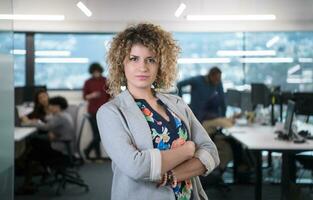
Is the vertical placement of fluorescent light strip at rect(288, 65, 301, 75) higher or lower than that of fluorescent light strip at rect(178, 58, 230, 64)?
lower

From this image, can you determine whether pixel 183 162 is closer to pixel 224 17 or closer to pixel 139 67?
pixel 139 67

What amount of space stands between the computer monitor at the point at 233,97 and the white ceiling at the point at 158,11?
737mm

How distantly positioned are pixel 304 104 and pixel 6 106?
2.88 m

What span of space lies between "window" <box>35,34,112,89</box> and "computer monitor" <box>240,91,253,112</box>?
1966 millimetres

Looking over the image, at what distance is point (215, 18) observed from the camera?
3396 mm

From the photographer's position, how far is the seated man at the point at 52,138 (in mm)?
4520

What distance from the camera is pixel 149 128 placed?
147 cm

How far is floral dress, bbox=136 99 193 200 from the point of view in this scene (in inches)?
57.9

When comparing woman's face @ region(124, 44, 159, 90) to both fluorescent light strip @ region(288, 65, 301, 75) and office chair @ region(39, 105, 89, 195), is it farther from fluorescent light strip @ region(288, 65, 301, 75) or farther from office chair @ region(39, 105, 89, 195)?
fluorescent light strip @ region(288, 65, 301, 75)

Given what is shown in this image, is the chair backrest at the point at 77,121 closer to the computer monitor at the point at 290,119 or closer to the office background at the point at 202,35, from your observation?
the office background at the point at 202,35

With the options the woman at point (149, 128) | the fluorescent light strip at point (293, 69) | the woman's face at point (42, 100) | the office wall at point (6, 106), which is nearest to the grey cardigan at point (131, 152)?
the woman at point (149, 128)

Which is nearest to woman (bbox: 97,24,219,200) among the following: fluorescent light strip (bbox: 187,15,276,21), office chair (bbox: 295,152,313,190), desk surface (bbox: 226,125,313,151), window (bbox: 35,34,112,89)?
fluorescent light strip (bbox: 187,15,276,21)

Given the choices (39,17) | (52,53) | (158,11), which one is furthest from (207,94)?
(52,53)

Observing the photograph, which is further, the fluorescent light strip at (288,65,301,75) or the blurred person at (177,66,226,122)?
the fluorescent light strip at (288,65,301,75)
